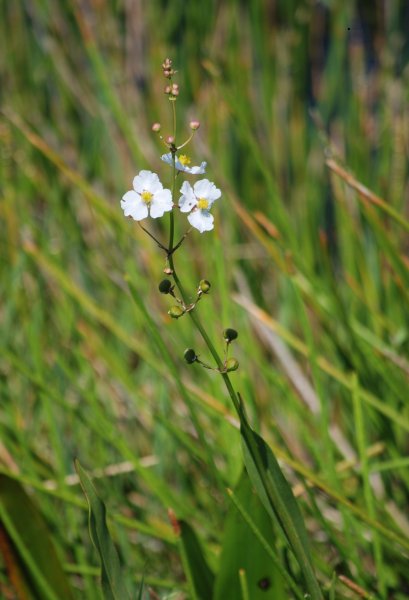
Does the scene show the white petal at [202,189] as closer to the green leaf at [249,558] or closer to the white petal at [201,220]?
the white petal at [201,220]

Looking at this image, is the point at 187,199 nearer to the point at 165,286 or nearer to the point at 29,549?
the point at 165,286

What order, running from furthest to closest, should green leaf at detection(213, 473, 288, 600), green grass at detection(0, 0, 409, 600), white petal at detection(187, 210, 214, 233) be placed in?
green grass at detection(0, 0, 409, 600), green leaf at detection(213, 473, 288, 600), white petal at detection(187, 210, 214, 233)

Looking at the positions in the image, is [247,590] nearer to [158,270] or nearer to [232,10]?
[158,270]

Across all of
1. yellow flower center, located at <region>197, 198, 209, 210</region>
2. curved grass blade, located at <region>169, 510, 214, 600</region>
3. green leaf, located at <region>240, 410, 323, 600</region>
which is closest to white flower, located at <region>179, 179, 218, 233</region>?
yellow flower center, located at <region>197, 198, 209, 210</region>

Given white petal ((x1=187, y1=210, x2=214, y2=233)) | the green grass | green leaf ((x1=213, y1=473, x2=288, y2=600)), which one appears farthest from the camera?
the green grass

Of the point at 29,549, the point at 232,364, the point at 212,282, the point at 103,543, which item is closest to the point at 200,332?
the point at 232,364

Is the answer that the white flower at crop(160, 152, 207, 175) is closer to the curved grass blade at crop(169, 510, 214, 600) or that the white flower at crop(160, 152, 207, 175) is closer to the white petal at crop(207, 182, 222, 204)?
the white petal at crop(207, 182, 222, 204)

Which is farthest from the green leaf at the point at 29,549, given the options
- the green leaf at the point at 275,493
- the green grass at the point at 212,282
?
the green leaf at the point at 275,493
